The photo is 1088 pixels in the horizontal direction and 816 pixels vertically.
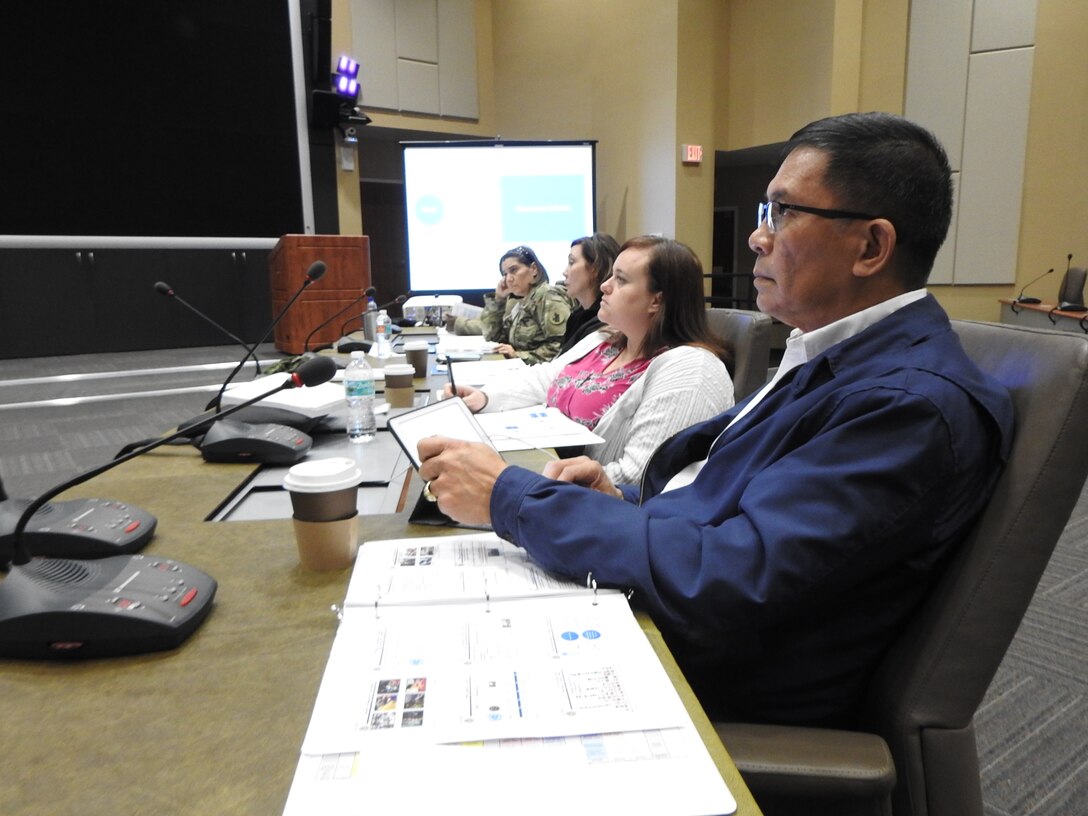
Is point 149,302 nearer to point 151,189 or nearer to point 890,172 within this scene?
point 151,189

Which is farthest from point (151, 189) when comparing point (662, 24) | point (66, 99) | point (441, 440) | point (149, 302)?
point (441, 440)


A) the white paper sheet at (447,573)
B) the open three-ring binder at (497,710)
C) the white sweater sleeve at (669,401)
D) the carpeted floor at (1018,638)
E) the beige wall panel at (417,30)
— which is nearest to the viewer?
the open three-ring binder at (497,710)

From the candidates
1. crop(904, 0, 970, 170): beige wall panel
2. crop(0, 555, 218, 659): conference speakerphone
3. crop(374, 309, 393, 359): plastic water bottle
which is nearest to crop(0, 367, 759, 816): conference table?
crop(0, 555, 218, 659): conference speakerphone

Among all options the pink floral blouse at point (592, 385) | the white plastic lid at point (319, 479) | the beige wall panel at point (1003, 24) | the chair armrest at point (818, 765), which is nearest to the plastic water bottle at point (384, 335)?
the pink floral blouse at point (592, 385)

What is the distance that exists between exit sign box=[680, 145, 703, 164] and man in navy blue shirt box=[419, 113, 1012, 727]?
5072 millimetres

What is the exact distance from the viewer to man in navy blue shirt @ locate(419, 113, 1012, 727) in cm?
71

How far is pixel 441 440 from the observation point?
0.96 m

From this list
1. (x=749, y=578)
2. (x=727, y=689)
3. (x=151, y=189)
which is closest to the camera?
(x=749, y=578)

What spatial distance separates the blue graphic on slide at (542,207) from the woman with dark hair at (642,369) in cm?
376

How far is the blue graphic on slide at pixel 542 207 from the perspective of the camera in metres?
5.76

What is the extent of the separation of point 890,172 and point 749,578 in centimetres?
54

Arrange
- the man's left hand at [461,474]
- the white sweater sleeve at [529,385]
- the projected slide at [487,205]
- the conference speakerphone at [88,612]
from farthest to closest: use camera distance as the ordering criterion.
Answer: the projected slide at [487,205] → the white sweater sleeve at [529,385] → the man's left hand at [461,474] → the conference speakerphone at [88,612]

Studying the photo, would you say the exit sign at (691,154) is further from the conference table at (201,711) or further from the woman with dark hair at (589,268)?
the conference table at (201,711)

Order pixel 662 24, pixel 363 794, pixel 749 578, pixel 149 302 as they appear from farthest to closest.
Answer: pixel 149 302 < pixel 662 24 < pixel 749 578 < pixel 363 794
